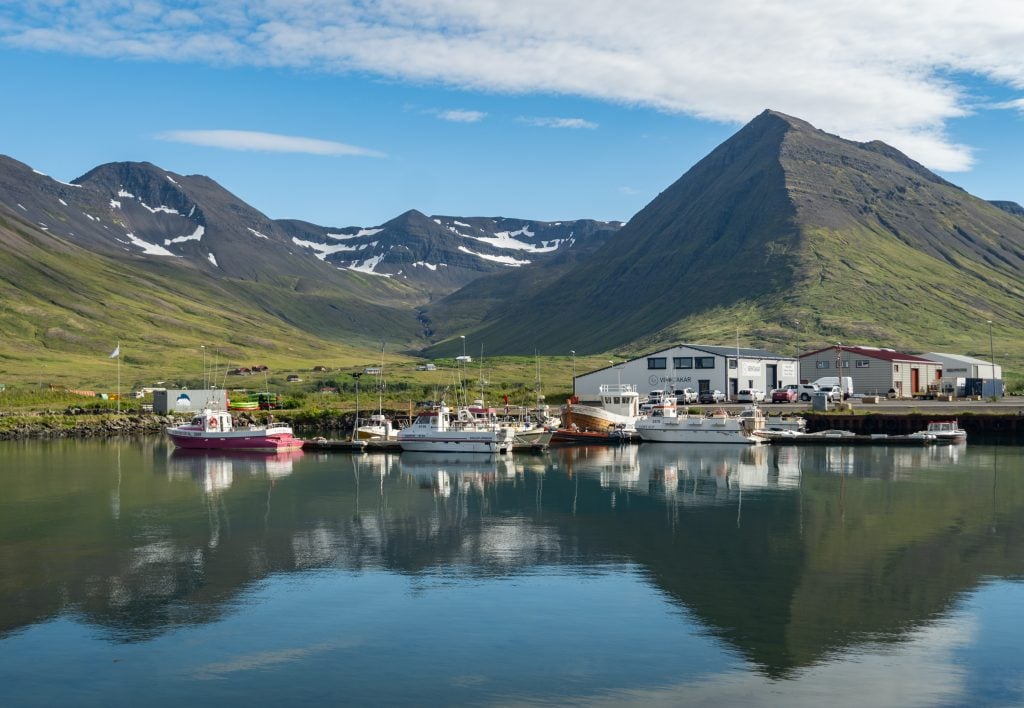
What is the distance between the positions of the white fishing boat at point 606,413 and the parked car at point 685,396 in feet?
47.7

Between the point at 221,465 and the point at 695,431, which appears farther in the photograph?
the point at 695,431

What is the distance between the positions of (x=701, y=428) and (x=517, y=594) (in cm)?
6252

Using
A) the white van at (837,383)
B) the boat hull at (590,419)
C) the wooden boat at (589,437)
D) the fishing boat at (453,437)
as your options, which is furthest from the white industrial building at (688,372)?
the fishing boat at (453,437)

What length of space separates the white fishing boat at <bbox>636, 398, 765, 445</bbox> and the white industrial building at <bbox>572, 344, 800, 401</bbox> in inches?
937

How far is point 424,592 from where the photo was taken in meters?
34.6

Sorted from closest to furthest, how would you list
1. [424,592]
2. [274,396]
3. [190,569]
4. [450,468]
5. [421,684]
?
[421,684] < [424,592] < [190,569] < [450,468] < [274,396]

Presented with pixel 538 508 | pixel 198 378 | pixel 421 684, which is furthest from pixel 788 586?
pixel 198 378

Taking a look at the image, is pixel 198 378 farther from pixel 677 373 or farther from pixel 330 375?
pixel 677 373

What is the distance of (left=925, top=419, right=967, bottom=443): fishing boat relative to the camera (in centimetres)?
8744

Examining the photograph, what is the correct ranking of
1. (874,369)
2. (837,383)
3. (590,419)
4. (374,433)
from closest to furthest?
(374,433) → (590,419) → (837,383) → (874,369)

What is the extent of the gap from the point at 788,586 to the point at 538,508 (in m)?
21.2

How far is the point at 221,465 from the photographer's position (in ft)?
263

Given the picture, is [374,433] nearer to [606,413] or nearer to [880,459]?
[606,413]

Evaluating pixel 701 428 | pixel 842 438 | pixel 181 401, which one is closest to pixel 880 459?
pixel 842 438
